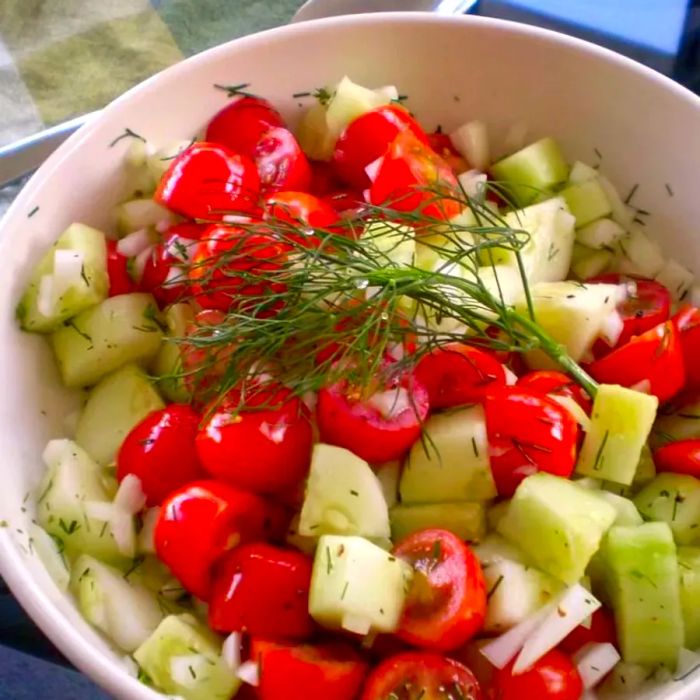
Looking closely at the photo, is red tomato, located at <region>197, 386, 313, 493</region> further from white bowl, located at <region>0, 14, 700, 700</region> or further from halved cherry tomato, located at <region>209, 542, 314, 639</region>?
white bowl, located at <region>0, 14, 700, 700</region>

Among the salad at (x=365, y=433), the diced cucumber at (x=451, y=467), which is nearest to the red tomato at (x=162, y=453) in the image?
the salad at (x=365, y=433)

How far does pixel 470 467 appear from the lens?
0.97 metres

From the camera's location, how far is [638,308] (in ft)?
3.76

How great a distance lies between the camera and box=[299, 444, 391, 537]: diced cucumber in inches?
37.0

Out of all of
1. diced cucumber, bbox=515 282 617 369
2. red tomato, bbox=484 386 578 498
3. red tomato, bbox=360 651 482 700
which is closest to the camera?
red tomato, bbox=360 651 482 700

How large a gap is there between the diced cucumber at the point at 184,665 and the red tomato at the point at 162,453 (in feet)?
0.52

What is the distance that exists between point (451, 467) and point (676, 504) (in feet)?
0.76

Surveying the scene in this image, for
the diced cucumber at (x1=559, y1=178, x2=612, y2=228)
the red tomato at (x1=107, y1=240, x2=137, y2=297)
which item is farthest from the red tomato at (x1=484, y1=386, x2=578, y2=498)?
the red tomato at (x1=107, y1=240, x2=137, y2=297)

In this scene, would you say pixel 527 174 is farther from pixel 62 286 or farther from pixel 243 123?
pixel 62 286

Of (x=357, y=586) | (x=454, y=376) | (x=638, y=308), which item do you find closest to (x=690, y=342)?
(x=638, y=308)

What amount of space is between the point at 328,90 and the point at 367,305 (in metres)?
0.40

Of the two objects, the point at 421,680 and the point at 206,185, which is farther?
the point at 206,185

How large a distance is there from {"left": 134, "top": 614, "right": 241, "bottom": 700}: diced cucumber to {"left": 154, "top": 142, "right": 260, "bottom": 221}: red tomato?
46 cm

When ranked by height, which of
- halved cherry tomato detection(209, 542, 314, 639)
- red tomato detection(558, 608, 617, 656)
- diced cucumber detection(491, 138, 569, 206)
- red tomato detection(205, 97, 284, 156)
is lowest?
red tomato detection(558, 608, 617, 656)
